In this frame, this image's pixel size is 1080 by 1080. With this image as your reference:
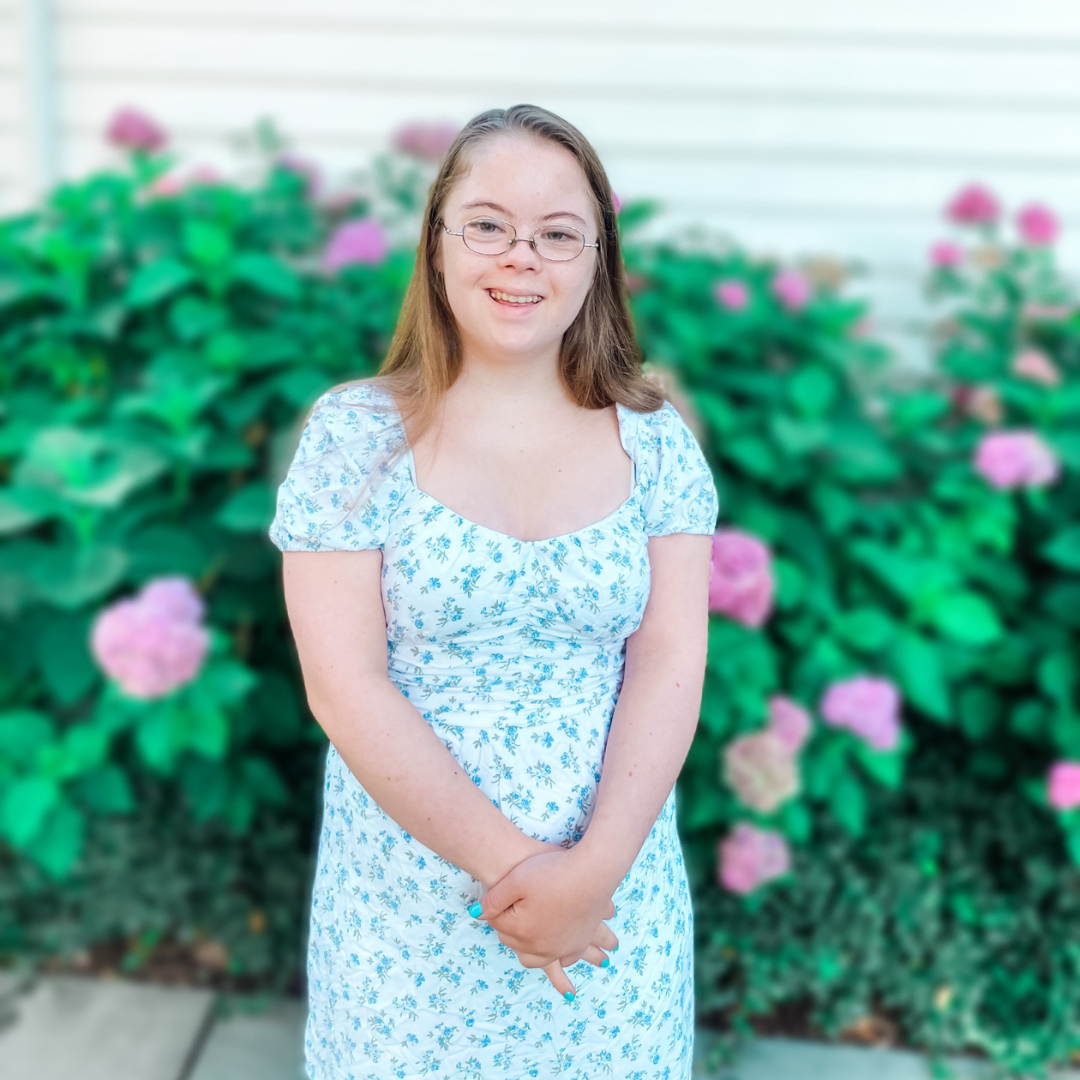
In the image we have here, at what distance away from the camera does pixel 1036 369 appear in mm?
2828

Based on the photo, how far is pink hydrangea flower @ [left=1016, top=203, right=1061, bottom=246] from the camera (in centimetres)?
304

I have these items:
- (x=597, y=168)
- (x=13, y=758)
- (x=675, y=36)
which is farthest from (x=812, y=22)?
(x=13, y=758)

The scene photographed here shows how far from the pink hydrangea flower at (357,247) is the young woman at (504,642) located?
139 centimetres

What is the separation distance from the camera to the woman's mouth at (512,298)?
1263 mm

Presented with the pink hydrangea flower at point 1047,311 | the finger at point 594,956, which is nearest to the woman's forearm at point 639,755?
the finger at point 594,956

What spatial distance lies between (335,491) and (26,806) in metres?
1.33

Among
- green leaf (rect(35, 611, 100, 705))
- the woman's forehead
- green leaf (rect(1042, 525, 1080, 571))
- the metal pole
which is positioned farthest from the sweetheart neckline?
the metal pole

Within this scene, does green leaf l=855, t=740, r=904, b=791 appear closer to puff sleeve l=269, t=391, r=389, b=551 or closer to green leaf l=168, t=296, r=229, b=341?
puff sleeve l=269, t=391, r=389, b=551

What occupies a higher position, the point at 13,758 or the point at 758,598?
the point at 758,598

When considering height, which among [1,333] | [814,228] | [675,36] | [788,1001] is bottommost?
[788,1001]

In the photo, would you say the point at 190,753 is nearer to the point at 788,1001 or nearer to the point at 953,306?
the point at 788,1001

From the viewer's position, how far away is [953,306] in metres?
3.38

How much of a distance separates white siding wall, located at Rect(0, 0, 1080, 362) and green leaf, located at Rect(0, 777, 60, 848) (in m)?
1.98

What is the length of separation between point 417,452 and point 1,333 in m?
1.79
